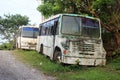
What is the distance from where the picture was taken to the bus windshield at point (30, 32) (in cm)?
3114

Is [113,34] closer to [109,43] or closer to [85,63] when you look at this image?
[109,43]

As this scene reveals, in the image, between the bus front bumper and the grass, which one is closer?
the grass

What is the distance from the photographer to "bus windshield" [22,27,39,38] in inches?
1226

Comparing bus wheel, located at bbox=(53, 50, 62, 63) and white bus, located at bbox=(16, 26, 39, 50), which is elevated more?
white bus, located at bbox=(16, 26, 39, 50)

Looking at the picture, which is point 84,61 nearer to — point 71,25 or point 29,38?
point 71,25

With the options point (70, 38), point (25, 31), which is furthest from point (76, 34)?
point (25, 31)

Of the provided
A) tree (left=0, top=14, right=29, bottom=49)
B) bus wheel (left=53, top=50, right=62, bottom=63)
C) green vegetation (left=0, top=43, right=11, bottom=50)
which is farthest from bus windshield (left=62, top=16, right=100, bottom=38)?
tree (left=0, top=14, right=29, bottom=49)

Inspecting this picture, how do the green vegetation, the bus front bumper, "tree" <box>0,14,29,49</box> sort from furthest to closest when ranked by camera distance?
"tree" <box>0,14,29,49</box> < the green vegetation < the bus front bumper

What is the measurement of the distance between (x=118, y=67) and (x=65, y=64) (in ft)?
8.44

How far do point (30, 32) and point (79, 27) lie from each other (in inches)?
569

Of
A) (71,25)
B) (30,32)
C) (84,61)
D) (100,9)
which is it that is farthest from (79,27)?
(30,32)

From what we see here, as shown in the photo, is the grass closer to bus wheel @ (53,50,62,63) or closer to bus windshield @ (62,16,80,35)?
bus wheel @ (53,50,62,63)

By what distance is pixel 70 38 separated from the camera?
1664 centimetres

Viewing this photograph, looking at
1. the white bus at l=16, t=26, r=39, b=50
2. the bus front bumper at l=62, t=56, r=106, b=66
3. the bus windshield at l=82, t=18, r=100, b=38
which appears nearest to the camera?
the bus front bumper at l=62, t=56, r=106, b=66
